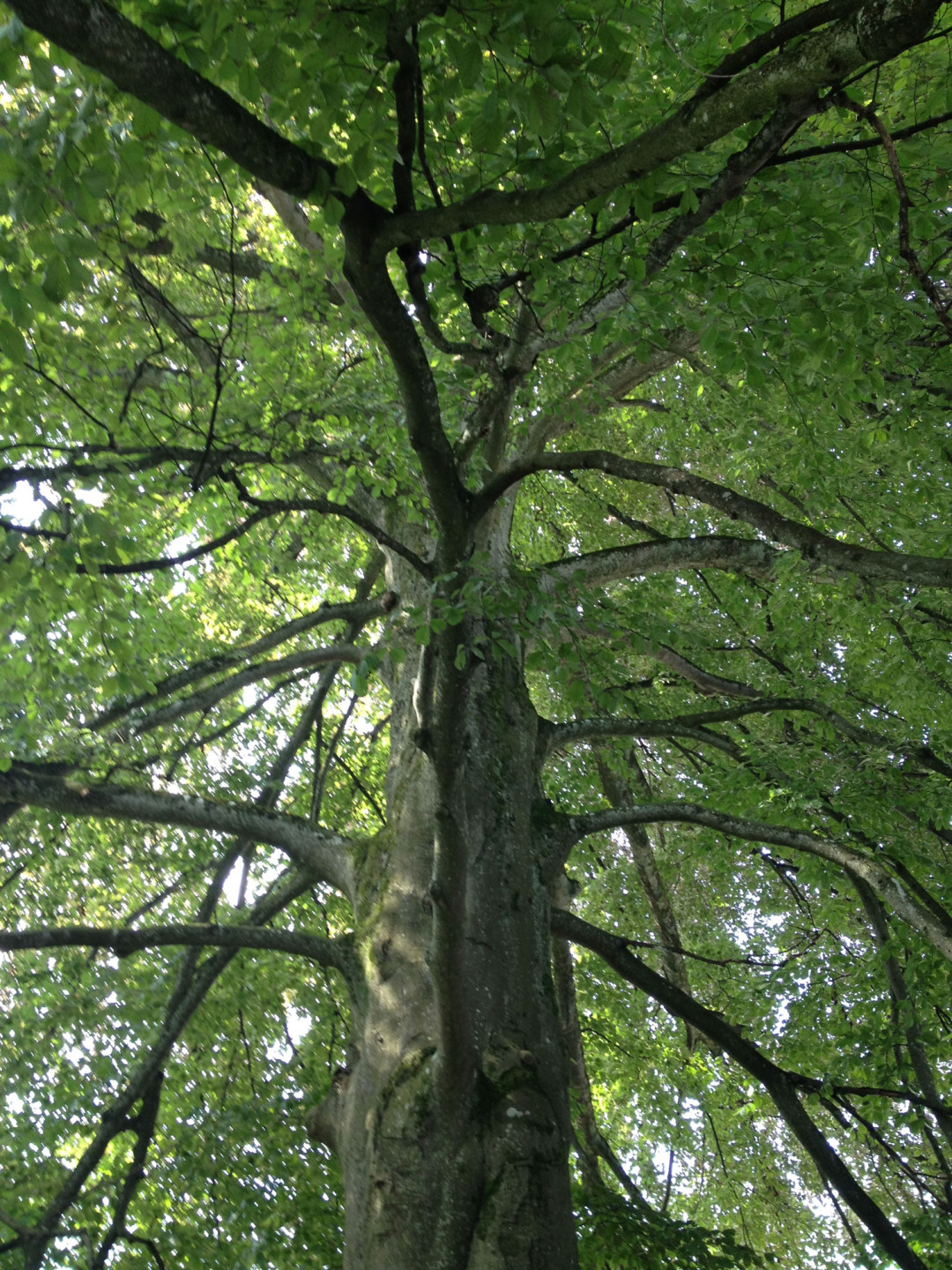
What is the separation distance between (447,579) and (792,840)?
2701 millimetres

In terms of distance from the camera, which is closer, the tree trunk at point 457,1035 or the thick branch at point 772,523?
the tree trunk at point 457,1035

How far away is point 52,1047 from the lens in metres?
5.73

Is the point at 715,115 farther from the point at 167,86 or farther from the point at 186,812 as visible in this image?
the point at 186,812

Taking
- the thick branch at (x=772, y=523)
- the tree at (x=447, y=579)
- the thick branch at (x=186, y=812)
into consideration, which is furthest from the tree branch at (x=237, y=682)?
the thick branch at (x=772, y=523)

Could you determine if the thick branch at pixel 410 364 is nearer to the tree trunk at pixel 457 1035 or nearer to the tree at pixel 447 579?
the tree at pixel 447 579

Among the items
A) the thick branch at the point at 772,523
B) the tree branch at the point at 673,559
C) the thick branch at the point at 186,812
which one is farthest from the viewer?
the tree branch at the point at 673,559

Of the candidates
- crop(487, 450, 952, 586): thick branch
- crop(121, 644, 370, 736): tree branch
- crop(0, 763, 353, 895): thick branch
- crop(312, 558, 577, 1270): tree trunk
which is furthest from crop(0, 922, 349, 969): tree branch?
crop(487, 450, 952, 586): thick branch

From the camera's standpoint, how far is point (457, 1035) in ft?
11.1

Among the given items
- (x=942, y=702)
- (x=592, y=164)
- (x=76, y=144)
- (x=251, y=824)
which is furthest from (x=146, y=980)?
(x=942, y=702)

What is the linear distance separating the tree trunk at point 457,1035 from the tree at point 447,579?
0.02 meters

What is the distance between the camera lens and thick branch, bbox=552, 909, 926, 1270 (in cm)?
382

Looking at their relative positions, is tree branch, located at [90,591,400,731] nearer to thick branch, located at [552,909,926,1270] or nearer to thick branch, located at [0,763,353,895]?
thick branch, located at [0,763,353,895]

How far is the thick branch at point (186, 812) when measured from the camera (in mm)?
4492

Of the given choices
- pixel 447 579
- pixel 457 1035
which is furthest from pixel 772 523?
pixel 457 1035
